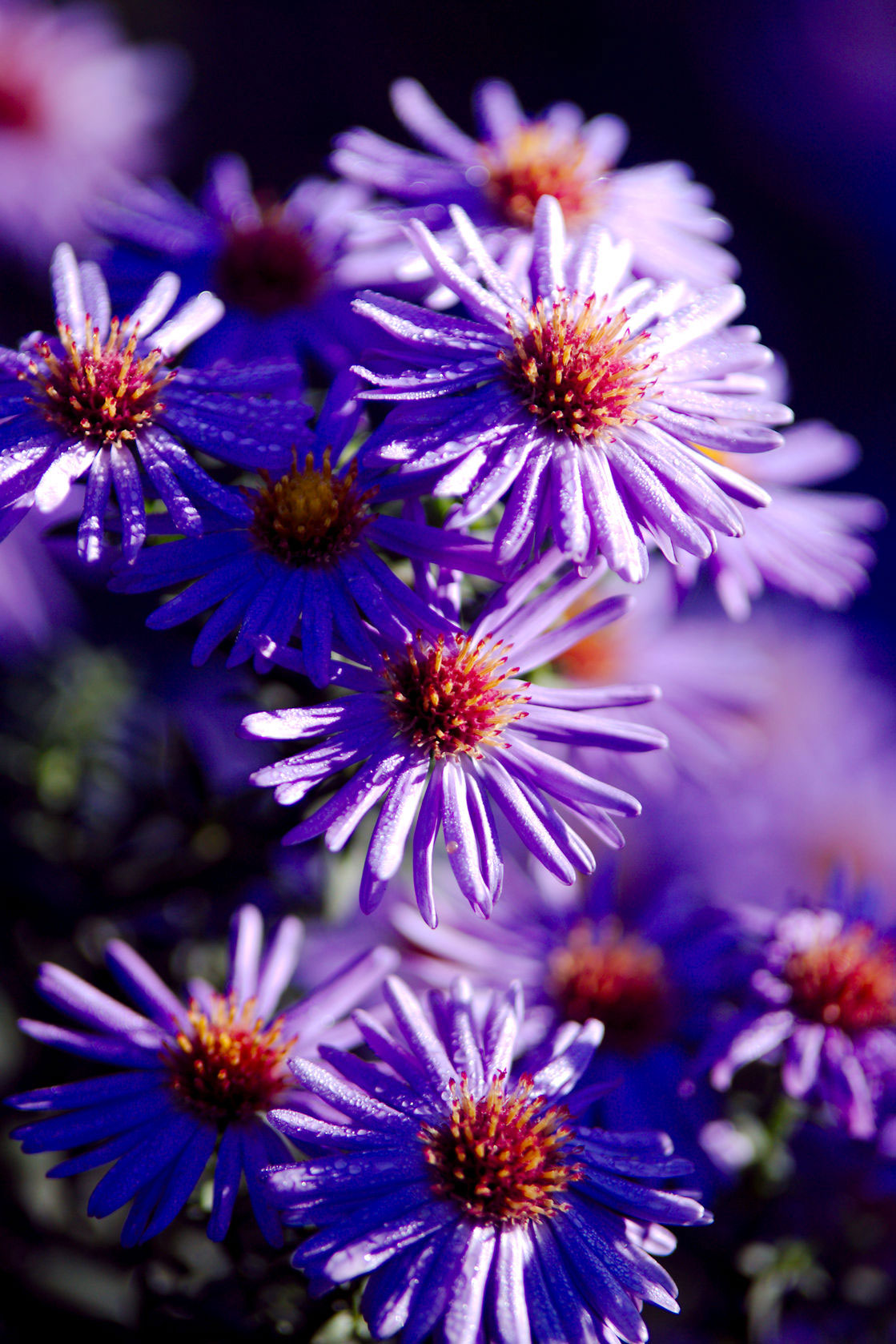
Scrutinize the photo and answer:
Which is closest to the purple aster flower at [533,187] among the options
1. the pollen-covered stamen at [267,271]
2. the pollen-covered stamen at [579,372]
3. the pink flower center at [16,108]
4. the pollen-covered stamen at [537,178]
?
the pollen-covered stamen at [537,178]

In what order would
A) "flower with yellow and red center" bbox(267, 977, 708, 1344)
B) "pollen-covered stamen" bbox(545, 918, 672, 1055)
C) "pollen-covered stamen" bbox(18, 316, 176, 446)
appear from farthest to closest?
1. "pollen-covered stamen" bbox(545, 918, 672, 1055)
2. "pollen-covered stamen" bbox(18, 316, 176, 446)
3. "flower with yellow and red center" bbox(267, 977, 708, 1344)

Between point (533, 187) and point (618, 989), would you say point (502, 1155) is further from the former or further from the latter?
point (533, 187)

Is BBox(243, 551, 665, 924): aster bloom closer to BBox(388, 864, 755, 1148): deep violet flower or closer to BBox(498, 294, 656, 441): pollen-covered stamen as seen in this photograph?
BBox(498, 294, 656, 441): pollen-covered stamen

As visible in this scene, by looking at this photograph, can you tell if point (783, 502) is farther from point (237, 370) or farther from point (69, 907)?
point (69, 907)

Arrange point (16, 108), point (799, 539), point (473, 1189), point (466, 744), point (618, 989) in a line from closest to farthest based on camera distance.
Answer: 1. point (473, 1189)
2. point (466, 744)
3. point (618, 989)
4. point (799, 539)
5. point (16, 108)

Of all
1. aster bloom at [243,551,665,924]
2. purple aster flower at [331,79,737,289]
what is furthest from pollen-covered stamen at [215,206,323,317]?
aster bloom at [243,551,665,924]

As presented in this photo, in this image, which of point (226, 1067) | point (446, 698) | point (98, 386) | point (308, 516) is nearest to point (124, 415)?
point (98, 386)

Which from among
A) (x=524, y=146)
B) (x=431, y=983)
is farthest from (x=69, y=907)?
(x=524, y=146)
